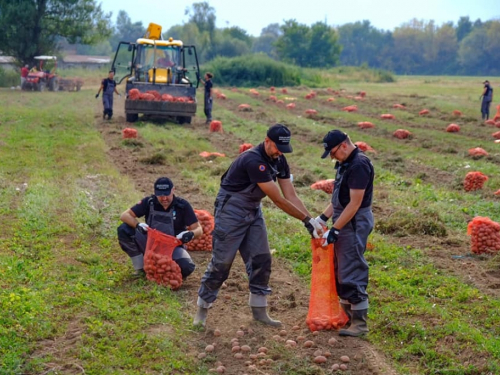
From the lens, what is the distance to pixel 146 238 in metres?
8.02

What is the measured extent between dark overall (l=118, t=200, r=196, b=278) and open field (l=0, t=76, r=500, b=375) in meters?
0.24

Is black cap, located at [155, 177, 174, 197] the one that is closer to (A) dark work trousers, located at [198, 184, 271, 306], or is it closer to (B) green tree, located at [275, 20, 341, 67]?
(A) dark work trousers, located at [198, 184, 271, 306]

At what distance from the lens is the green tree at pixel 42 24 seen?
46.3m

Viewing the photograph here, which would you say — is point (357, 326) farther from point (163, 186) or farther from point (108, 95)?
point (108, 95)

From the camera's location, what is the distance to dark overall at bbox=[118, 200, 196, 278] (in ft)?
25.6

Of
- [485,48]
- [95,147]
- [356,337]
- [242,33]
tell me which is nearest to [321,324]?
[356,337]

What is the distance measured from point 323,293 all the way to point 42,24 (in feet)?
149

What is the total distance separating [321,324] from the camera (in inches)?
263

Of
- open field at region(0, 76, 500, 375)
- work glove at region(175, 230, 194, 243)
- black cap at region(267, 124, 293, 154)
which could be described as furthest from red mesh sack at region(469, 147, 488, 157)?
black cap at region(267, 124, 293, 154)

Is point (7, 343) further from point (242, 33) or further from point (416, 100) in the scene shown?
point (242, 33)

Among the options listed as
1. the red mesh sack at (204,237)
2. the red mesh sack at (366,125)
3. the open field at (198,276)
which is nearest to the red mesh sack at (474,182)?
the open field at (198,276)

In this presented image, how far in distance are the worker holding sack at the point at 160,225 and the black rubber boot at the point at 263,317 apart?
1.23 metres

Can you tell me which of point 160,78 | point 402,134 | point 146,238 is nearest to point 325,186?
point 146,238

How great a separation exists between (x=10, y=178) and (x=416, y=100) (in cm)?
2810
